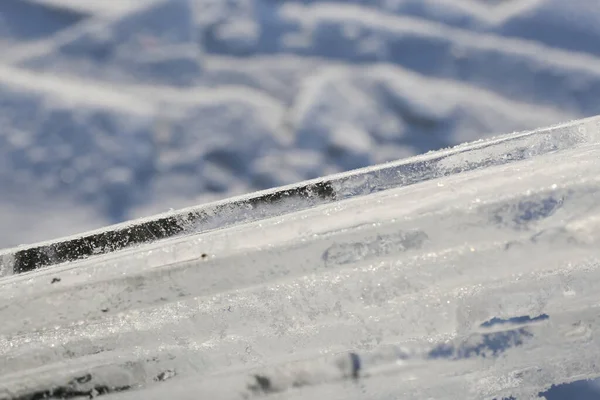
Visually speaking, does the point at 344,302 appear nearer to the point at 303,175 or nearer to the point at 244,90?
the point at 303,175

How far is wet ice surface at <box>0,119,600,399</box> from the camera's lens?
2.60ft

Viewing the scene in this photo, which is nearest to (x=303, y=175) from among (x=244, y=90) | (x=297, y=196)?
(x=297, y=196)

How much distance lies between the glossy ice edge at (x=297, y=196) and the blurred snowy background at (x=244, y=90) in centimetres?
5

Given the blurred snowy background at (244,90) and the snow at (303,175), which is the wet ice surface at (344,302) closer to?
the snow at (303,175)

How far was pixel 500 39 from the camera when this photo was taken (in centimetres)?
96

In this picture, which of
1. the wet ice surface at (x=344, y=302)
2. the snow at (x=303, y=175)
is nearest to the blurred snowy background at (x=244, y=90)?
the snow at (x=303, y=175)

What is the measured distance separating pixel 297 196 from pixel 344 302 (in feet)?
0.62

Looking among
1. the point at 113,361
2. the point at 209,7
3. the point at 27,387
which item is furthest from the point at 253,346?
the point at 209,7

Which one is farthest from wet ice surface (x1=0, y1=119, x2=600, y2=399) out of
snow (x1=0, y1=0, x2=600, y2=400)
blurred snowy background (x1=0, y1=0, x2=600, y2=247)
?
blurred snowy background (x1=0, y1=0, x2=600, y2=247)

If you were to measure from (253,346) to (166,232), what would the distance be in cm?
23

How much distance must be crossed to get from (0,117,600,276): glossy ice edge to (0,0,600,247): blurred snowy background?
0.16ft

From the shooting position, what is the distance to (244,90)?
3.15 feet

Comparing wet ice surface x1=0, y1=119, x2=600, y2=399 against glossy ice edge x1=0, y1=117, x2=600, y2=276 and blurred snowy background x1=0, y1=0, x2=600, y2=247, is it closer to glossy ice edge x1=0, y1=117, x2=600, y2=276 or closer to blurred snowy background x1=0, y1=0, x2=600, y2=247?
glossy ice edge x1=0, y1=117, x2=600, y2=276

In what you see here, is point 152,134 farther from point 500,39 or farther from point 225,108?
point 500,39
